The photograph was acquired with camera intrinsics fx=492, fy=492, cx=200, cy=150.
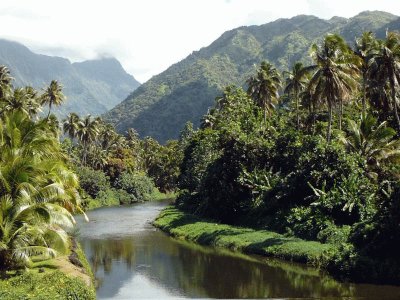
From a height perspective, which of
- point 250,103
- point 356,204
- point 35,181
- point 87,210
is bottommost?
point 87,210

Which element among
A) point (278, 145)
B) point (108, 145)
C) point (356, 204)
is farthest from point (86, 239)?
point (108, 145)

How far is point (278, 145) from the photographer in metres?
56.0

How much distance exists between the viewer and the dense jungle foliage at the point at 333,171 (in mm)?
32156

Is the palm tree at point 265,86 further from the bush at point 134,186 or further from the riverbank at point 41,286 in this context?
the bush at point 134,186

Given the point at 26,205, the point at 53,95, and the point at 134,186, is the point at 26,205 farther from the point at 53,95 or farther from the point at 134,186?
the point at 134,186

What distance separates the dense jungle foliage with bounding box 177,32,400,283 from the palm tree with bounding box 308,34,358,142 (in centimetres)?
9

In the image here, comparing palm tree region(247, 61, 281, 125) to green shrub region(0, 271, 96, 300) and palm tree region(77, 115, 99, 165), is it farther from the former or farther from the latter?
green shrub region(0, 271, 96, 300)

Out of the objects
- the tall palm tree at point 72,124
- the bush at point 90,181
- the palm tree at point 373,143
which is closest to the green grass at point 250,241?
the palm tree at point 373,143

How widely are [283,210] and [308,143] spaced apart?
740cm

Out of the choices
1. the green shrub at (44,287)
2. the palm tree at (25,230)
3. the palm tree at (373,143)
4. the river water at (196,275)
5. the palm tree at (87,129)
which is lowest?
the river water at (196,275)

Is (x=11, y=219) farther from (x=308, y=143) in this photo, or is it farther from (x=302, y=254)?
(x=308, y=143)

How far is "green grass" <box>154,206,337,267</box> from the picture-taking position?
3538 cm

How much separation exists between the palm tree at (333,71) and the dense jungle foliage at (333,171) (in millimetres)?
91

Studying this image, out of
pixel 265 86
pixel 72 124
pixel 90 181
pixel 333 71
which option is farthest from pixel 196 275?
pixel 72 124
